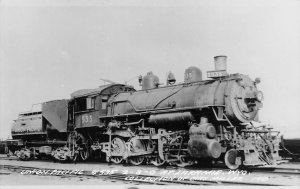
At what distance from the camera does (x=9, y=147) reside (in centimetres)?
2248

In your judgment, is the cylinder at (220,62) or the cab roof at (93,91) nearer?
the cylinder at (220,62)

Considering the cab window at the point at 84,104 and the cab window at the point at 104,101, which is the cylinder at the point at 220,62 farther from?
the cab window at the point at 84,104

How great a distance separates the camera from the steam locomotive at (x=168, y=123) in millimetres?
12367

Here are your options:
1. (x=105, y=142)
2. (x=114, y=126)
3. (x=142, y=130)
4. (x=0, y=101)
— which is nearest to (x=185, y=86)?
(x=142, y=130)

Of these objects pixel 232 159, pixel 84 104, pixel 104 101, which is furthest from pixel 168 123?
pixel 84 104

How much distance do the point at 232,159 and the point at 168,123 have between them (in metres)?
2.89

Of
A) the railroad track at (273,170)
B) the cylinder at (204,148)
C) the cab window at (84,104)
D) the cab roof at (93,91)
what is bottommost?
the railroad track at (273,170)

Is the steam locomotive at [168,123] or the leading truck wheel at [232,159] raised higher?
the steam locomotive at [168,123]

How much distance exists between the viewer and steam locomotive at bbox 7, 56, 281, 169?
1237cm

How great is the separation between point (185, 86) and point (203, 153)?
318 centimetres

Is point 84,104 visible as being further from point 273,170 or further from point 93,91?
point 273,170

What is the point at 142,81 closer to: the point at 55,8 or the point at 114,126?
the point at 114,126

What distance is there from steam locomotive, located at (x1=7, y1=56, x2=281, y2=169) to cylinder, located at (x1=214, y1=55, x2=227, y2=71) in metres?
0.01

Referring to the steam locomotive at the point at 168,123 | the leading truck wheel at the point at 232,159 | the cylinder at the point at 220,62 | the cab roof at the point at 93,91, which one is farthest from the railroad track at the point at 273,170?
the cab roof at the point at 93,91
